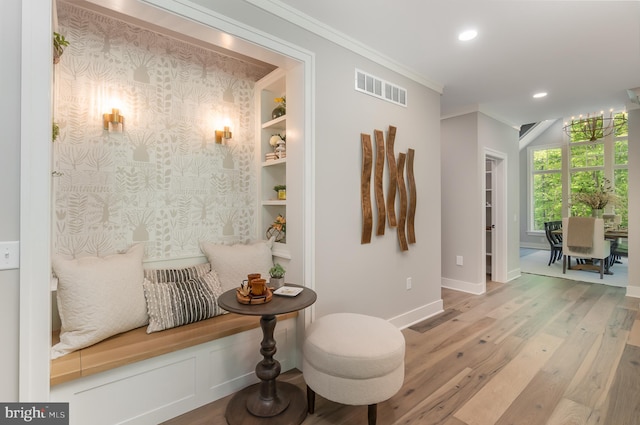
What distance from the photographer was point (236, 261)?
244cm

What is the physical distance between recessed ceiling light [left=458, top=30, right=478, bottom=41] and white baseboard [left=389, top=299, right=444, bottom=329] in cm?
265

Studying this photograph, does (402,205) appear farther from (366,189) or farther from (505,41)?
(505,41)

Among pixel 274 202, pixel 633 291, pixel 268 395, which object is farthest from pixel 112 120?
pixel 633 291

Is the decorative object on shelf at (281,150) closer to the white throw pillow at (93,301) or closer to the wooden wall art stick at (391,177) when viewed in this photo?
the wooden wall art stick at (391,177)

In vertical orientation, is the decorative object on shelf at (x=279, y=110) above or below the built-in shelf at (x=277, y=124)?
above

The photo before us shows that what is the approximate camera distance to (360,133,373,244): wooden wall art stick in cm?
272

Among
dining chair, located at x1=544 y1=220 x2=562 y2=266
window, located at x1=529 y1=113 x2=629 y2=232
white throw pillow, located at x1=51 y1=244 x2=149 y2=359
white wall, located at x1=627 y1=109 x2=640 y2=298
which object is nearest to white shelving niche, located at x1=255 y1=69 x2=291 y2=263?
white throw pillow, located at x1=51 y1=244 x2=149 y2=359

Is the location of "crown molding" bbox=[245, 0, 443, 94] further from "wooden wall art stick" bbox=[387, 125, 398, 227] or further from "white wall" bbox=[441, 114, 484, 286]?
"white wall" bbox=[441, 114, 484, 286]

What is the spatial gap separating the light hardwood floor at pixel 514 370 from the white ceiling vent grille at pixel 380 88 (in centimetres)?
237

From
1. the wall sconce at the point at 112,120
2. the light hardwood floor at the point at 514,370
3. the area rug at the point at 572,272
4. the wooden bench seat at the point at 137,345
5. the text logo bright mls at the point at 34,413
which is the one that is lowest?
the light hardwood floor at the point at 514,370

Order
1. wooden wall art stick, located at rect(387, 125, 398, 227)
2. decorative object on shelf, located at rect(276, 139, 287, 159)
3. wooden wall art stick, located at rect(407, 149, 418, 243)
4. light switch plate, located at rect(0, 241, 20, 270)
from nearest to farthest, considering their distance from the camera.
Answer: light switch plate, located at rect(0, 241, 20, 270) → decorative object on shelf, located at rect(276, 139, 287, 159) → wooden wall art stick, located at rect(387, 125, 398, 227) → wooden wall art stick, located at rect(407, 149, 418, 243)

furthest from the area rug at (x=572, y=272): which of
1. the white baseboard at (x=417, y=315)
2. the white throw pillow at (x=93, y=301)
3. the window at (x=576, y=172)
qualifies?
the white throw pillow at (x=93, y=301)

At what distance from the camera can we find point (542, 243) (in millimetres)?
8359

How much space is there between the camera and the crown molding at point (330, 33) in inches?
82.6
